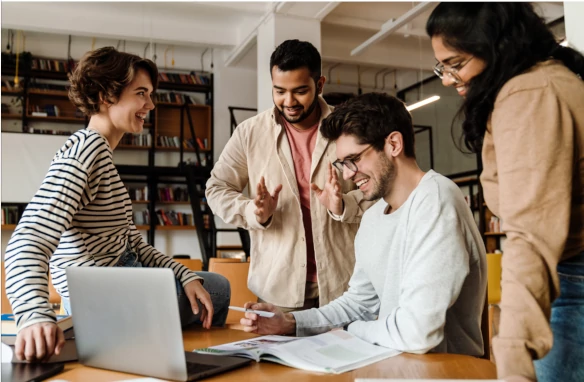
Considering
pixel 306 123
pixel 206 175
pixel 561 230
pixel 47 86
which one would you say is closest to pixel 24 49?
pixel 47 86

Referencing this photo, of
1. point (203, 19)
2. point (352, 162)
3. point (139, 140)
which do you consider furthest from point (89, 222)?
point (139, 140)

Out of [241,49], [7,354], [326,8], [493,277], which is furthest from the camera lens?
[241,49]

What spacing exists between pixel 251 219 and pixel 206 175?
5305mm

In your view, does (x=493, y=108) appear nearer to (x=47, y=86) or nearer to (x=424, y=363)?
(x=424, y=363)

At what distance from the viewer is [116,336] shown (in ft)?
3.32

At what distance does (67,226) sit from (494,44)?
3.19ft

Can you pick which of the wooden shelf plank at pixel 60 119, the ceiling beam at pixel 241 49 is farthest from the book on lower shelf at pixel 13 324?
the wooden shelf plank at pixel 60 119

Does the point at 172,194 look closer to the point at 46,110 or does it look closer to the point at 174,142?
the point at 174,142

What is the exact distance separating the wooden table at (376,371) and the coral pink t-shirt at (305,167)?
3.50 ft

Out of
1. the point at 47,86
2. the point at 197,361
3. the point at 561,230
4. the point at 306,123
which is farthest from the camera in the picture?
the point at 47,86

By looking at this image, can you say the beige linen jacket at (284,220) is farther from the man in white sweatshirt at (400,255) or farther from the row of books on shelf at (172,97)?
the row of books on shelf at (172,97)

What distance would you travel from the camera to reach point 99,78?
59.1 inches

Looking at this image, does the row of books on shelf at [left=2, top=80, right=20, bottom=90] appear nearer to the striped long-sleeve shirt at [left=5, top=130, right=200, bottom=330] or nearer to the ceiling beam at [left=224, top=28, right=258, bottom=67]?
the ceiling beam at [left=224, top=28, right=258, bottom=67]

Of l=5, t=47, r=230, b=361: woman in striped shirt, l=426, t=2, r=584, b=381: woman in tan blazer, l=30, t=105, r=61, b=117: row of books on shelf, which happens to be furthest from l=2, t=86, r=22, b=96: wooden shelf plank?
l=426, t=2, r=584, b=381: woman in tan blazer
